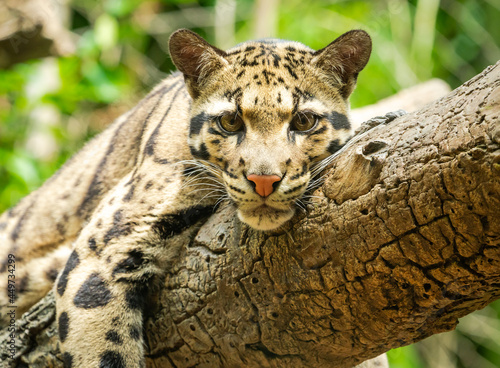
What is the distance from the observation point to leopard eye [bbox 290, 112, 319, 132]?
292 centimetres

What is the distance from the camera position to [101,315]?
117 inches

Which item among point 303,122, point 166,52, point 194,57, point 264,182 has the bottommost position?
point 264,182

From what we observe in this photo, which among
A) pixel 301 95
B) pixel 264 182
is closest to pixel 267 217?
pixel 264 182

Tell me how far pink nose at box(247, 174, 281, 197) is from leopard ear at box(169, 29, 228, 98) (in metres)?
1.00

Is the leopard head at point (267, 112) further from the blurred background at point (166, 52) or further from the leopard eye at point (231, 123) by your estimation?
the blurred background at point (166, 52)

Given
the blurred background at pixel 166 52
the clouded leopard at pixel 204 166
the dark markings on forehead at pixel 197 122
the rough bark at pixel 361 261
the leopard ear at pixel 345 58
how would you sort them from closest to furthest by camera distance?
the rough bark at pixel 361 261, the clouded leopard at pixel 204 166, the leopard ear at pixel 345 58, the dark markings on forehead at pixel 197 122, the blurred background at pixel 166 52

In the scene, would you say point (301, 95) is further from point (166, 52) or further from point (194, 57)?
point (166, 52)

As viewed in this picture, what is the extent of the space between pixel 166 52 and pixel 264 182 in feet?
19.6

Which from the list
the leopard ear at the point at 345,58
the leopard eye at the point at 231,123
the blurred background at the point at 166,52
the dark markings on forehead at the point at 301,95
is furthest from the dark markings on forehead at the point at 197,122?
the blurred background at the point at 166,52

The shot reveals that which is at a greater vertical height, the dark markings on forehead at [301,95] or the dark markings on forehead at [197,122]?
the dark markings on forehead at [197,122]

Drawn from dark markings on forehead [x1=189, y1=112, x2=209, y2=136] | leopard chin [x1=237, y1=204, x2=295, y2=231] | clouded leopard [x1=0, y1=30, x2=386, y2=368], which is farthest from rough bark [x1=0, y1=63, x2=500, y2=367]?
dark markings on forehead [x1=189, y1=112, x2=209, y2=136]

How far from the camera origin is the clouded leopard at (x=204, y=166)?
2.71 m

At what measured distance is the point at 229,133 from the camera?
299 centimetres

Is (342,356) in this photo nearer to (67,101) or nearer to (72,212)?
(72,212)
